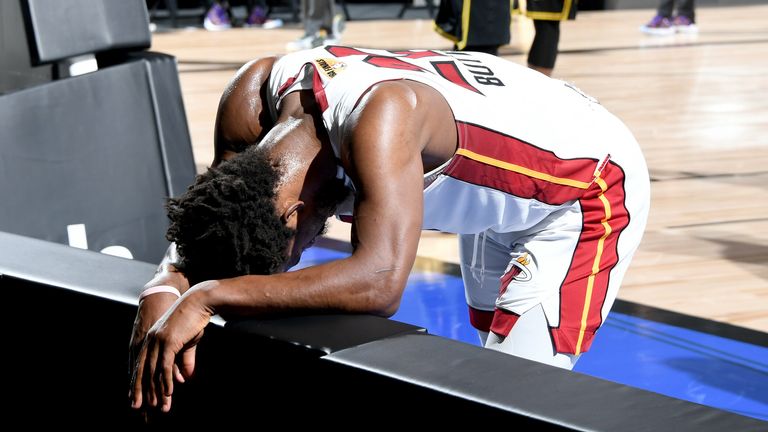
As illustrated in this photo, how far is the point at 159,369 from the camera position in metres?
1.40

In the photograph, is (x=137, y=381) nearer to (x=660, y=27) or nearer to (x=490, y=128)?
(x=490, y=128)

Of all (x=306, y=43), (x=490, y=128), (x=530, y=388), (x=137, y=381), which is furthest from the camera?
(x=306, y=43)

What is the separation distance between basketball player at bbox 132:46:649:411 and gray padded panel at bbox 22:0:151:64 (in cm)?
135

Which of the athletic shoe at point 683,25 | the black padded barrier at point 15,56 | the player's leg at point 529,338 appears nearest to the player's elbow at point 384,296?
the player's leg at point 529,338

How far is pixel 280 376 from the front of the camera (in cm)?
132

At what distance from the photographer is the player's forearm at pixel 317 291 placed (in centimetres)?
144

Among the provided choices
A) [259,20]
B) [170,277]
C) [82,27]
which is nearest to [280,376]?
[170,277]

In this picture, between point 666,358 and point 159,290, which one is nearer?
point 159,290

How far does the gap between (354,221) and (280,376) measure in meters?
0.34

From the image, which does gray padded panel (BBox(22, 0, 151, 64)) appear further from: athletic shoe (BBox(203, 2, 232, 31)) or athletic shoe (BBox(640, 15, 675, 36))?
athletic shoe (BBox(203, 2, 232, 31))

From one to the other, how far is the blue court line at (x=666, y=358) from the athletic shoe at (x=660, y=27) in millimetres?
9051

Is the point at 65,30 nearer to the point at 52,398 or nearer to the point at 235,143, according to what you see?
the point at 235,143

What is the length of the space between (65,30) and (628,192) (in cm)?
196

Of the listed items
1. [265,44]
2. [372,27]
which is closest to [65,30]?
[265,44]
